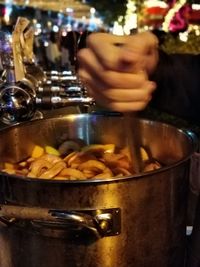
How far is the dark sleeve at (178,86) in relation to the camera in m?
1.08

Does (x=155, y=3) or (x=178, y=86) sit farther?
(x=155, y=3)

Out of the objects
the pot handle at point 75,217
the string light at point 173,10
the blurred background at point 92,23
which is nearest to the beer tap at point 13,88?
the blurred background at point 92,23

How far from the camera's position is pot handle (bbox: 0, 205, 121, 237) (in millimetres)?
779

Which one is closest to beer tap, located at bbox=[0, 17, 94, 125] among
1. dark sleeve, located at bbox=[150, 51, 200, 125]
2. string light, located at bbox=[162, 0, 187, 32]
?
dark sleeve, located at bbox=[150, 51, 200, 125]

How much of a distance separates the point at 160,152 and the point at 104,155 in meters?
0.15

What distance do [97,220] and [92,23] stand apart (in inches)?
249

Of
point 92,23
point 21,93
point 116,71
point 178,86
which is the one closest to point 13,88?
point 21,93

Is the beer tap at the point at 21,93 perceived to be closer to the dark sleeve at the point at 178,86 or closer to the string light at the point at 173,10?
the dark sleeve at the point at 178,86

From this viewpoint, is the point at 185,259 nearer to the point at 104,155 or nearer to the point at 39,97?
the point at 104,155

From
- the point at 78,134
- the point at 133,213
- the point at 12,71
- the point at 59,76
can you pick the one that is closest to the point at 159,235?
the point at 133,213

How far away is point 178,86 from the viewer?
3.65 ft

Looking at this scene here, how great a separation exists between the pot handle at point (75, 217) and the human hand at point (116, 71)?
0.23 m

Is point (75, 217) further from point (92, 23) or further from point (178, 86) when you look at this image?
point (92, 23)

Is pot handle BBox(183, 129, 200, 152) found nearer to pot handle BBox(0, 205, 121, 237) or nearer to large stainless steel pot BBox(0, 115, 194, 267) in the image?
large stainless steel pot BBox(0, 115, 194, 267)
